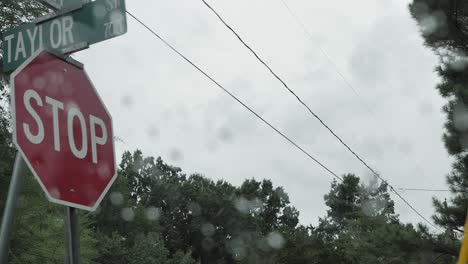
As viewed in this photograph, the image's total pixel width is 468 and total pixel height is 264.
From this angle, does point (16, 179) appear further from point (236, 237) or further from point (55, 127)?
point (236, 237)

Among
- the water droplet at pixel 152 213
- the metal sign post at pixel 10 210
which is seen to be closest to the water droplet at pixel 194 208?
the water droplet at pixel 152 213

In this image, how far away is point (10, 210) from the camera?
3189 millimetres

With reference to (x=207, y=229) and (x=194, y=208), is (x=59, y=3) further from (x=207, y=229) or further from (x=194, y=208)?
(x=194, y=208)

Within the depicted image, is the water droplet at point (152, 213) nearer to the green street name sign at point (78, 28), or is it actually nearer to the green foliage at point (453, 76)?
the green foliage at point (453, 76)

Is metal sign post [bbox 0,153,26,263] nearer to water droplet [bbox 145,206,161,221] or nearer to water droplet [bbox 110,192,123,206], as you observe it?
water droplet [bbox 110,192,123,206]

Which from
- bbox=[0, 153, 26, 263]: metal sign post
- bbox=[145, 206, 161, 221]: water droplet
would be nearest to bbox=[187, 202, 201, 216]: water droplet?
bbox=[145, 206, 161, 221]: water droplet

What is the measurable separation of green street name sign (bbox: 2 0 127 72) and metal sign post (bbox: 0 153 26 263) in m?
0.72

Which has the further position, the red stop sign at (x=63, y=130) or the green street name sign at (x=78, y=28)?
the green street name sign at (x=78, y=28)

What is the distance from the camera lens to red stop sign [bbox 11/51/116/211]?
103 inches

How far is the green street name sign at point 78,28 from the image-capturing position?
343 cm

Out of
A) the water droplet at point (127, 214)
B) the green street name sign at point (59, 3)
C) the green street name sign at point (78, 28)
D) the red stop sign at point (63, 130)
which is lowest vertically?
the red stop sign at point (63, 130)

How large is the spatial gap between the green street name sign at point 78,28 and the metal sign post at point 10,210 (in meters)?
0.72

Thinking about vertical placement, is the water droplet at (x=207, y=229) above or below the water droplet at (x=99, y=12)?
above

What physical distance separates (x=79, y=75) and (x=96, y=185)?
0.65 meters
